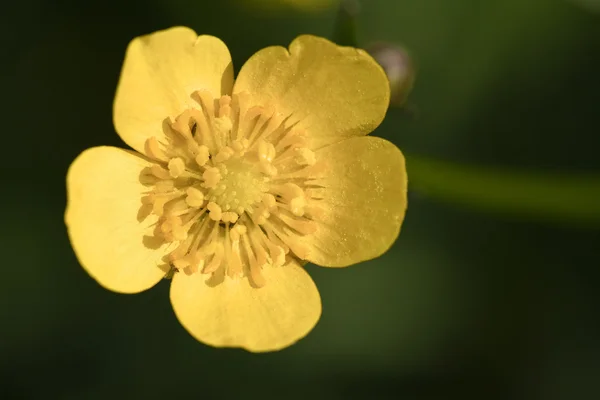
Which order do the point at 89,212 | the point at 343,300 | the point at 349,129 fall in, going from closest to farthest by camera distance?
the point at 89,212
the point at 349,129
the point at 343,300

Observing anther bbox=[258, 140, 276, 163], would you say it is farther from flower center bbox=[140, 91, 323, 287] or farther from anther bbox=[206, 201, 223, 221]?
anther bbox=[206, 201, 223, 221]

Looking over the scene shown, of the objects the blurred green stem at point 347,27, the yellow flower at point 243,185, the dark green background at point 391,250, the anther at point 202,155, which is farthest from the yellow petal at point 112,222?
the dark green background at point 391,250

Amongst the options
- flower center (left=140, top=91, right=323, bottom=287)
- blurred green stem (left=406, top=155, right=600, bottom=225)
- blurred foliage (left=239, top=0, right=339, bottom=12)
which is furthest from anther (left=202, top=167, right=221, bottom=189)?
blurred foliage (left=239, top=0, right=339, bottom=12)

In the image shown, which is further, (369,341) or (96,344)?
(369,341)

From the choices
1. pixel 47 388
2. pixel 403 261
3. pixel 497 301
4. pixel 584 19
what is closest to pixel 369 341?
pixel 403 261

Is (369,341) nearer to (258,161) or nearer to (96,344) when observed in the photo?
(96,344)

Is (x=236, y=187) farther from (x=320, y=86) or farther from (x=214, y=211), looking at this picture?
(x=320, y=86)

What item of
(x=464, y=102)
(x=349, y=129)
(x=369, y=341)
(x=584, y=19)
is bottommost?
(x=369, y=341)
